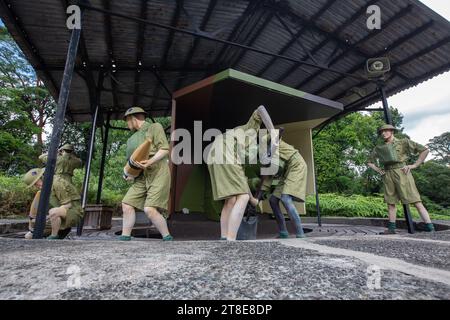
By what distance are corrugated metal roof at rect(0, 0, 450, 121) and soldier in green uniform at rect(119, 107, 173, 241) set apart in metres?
1.87

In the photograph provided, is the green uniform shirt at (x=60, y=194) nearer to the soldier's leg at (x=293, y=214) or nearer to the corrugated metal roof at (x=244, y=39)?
the corrugated metal roof at (x=244, y=39)

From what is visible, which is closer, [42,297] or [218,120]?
[42,297]

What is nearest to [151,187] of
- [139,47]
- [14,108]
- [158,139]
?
[158,139]

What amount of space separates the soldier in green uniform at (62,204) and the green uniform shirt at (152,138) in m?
1.38

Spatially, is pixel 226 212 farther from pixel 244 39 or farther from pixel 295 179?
pixel 244 39

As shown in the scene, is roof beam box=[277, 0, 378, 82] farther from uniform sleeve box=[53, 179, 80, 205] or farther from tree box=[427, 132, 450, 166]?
tree box=[427, 132, 450, 166]

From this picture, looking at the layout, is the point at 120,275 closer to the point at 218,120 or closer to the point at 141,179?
the point at 141,179

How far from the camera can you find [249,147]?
3133 millimetres

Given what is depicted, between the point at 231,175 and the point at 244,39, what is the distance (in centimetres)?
336

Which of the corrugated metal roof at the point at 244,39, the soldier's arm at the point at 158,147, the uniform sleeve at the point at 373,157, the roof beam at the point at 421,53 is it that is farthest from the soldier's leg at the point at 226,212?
the roof beam at the point at 421,53

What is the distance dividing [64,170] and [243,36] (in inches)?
153

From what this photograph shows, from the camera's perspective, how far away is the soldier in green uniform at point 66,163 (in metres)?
4.14

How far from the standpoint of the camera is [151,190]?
2.84 meters
